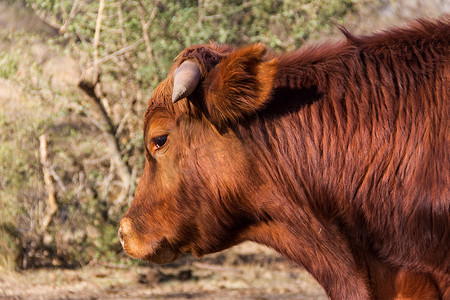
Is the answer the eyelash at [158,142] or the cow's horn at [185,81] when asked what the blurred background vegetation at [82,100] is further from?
the cow's horn at [185,81]

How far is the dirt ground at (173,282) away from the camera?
6.94 metres

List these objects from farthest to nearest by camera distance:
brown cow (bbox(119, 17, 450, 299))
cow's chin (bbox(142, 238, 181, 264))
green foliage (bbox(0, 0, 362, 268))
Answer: green foliage (bbox(0, 0, 362, 268))
cow's chin (bbox(142, 238, 181, 264))
brown cow (bbox(119, 17, 450, 299))

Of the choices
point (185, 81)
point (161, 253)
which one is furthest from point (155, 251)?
point (185, 81)

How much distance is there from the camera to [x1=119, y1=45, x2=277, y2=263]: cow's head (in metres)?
2.81

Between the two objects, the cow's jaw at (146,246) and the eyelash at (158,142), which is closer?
the eyelash at (158,142)

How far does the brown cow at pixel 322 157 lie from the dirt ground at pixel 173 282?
3.90m

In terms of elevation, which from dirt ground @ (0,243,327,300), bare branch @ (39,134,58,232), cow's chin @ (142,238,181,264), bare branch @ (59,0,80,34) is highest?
cow's chin @ (142,238,181,264)

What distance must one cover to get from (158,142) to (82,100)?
464 cm

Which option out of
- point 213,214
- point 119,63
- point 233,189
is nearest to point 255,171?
point 233,189

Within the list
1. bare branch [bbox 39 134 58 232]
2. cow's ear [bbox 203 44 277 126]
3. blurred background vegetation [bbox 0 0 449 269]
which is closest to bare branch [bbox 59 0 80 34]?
blurred background vegetation [bbox 0 0 449 269]

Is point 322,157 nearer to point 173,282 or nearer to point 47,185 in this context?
point 173,282

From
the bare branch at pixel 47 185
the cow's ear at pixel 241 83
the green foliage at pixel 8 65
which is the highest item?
the cow's ear at pixel 241 83

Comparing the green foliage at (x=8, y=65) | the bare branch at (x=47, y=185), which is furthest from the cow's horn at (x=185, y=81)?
the bare branch at (x=47, y=185)

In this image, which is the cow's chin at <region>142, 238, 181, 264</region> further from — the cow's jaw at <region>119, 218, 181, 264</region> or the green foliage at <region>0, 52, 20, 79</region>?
the green foliage at <region>0, 52, 20, 79</region>
